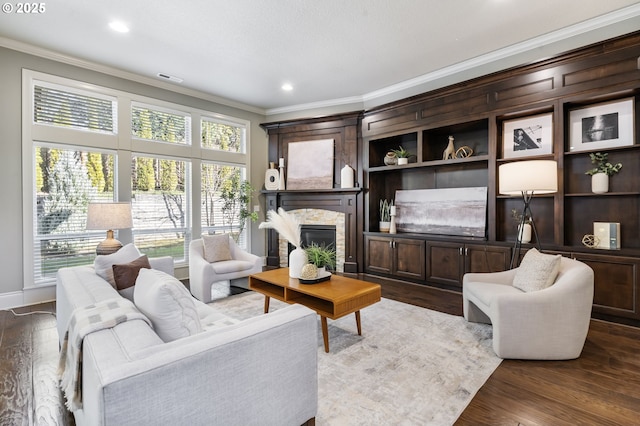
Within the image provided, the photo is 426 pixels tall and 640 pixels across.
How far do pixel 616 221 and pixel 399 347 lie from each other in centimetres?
287

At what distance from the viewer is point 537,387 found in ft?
6.75

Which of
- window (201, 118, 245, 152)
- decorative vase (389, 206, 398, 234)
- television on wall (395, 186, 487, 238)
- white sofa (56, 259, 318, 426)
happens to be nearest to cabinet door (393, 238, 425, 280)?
decorative vase (389, 206, 398, 234)

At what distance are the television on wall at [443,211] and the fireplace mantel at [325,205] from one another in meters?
0.80

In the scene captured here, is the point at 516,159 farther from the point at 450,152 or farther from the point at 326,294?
the point at 326,294

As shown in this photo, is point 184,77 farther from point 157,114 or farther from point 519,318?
point 519,318

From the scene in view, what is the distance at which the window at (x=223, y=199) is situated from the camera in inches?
215

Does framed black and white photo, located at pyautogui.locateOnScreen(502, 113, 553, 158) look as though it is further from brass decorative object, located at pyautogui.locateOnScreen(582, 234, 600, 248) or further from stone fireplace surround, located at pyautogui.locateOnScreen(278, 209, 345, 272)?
stone fireplace surround, located at pyautogui.locateOnScreen(278, 209, 345, 272)

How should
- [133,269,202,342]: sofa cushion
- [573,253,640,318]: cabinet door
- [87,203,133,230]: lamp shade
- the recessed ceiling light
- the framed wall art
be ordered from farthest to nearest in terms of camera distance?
the framed wall art < [87,203,133,230]: lamp shade < the recessed ceiling light < [573,253,640,318]: cabinet door < [133,269,202,342]: sofa cushion

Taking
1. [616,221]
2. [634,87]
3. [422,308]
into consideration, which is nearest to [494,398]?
[422,308]

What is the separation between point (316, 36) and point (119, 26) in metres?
2.12

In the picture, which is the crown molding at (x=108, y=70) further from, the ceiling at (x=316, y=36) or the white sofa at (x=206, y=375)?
the white sofa at (x=206, y=375)

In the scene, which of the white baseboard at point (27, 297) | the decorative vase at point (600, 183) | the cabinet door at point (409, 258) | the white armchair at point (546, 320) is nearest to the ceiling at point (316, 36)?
the decorative vase at point (600, 183)

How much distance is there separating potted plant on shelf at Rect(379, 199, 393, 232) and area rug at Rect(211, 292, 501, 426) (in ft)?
6.66

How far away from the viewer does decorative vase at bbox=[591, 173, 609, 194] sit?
3.25 m
